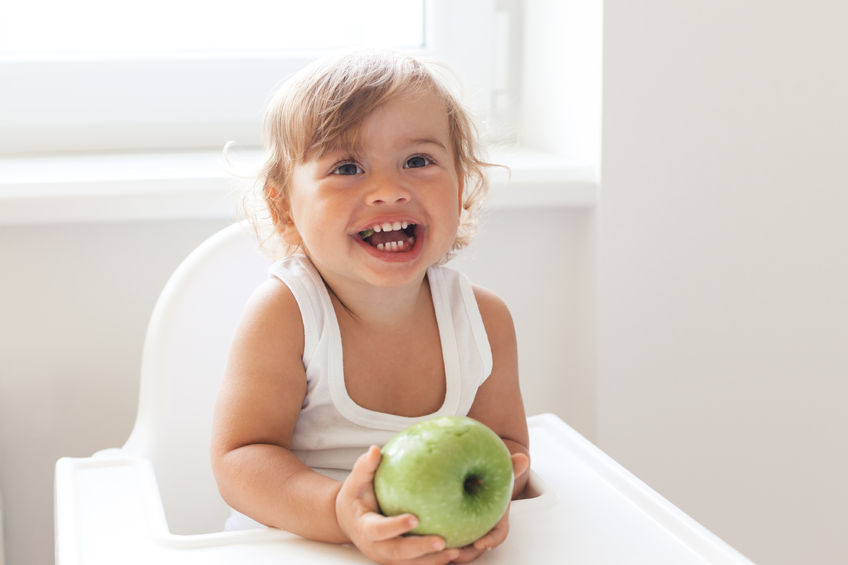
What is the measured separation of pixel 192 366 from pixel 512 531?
0.42m

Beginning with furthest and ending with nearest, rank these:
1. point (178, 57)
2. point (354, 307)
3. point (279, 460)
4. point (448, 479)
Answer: point (178, 57) → point (354, 307) → point (279, 460) → point (448, 479)

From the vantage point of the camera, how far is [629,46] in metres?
1.16

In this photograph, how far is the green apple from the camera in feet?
2.15

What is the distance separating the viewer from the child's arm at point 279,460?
68cm

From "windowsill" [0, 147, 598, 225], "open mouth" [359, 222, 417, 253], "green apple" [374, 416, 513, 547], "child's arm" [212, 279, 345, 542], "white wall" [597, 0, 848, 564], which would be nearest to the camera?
"green apple" [374, 416, 513, 547]

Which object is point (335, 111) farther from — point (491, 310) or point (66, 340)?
point (66, 340)

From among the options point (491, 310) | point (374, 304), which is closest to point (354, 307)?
point (374, 304)

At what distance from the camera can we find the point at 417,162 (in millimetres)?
891

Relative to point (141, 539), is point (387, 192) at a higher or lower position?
higher

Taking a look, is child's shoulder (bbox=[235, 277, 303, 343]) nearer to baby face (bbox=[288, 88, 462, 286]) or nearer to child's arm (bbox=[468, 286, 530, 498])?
baby face (bbox=[288, 88, 462, 286])

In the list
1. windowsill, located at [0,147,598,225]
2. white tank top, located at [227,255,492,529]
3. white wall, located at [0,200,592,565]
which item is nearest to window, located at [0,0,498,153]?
windowsill, located at [0,147,598,225]

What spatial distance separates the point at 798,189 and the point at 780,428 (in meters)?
0.30

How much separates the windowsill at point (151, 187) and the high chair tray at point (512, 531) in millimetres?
332

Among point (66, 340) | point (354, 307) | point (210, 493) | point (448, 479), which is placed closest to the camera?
point (448, 479)
